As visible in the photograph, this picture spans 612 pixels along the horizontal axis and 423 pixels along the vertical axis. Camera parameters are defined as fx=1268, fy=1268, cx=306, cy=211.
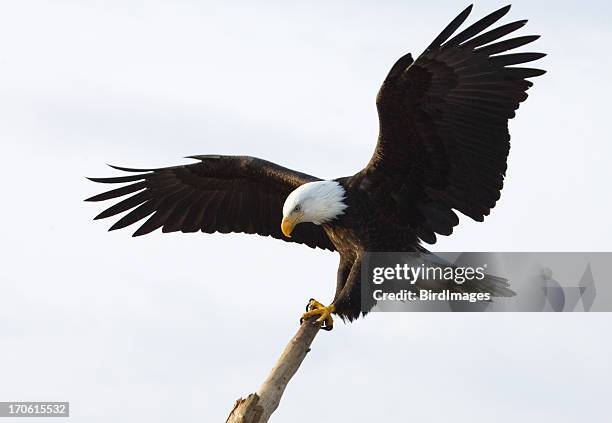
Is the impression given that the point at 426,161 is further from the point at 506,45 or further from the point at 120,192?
the point at 120,192

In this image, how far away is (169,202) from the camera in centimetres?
1169

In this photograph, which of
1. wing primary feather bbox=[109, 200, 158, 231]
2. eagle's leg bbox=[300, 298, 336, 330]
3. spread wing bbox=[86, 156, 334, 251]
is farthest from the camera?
wing primary feather bbox=[109, 200, 158, 231]

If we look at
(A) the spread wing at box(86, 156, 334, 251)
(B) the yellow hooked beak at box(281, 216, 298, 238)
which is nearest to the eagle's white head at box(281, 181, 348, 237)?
(B) the yellow hooked beak at box(281, 216, 298, 238)

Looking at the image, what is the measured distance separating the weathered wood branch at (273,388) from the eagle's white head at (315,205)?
121cm

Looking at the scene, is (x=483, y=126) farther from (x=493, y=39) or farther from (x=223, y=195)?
(x=223, y=195)

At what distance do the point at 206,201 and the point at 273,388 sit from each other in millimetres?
3224

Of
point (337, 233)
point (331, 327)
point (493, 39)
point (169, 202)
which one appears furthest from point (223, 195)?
point (493, 39)

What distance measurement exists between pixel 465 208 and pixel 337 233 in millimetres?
1058

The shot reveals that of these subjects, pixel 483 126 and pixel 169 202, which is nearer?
pixel 483 126

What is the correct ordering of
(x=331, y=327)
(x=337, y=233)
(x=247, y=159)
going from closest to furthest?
(x=331, y=327), (x=337, y=233), (x=247, y=159)

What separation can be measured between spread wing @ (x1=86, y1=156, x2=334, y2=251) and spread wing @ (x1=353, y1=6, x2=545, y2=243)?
1.26 metres

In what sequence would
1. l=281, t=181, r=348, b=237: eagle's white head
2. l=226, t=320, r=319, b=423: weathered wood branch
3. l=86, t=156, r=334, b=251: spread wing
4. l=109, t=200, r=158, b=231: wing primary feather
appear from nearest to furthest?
1. l=226, t=320, r=319, b=423: weathered wood branch
2. l=281, t=181, r=348, b=237: eagle's white head
3. l=86, t=156, r=334, b=251: spread wing
4. l=109, t=200, r=158, b=231: wing primary feather

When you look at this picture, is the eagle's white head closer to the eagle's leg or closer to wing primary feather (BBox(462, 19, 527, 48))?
the eagle's leg

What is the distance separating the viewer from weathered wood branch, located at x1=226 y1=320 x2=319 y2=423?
864 cm
